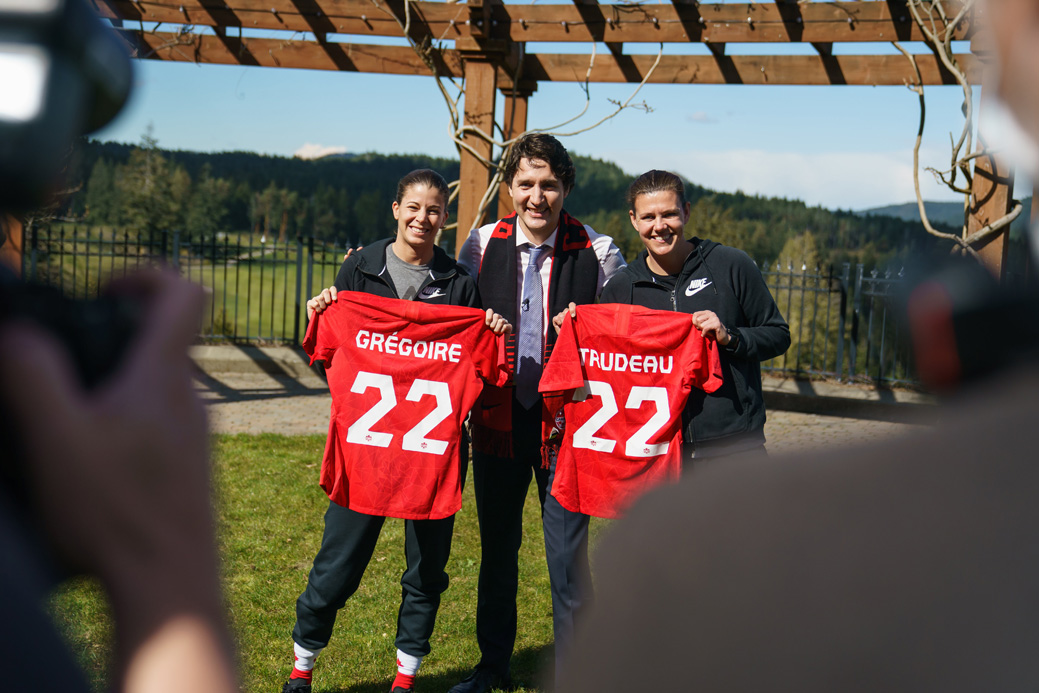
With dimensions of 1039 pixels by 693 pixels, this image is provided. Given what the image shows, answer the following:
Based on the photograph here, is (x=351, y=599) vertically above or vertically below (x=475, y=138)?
below

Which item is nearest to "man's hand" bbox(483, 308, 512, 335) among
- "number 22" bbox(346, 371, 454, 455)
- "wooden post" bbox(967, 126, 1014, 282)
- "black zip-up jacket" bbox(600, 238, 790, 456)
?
"number 22" bbox(346, 371, 454, 455)

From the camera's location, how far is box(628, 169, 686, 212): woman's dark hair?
382 centimetres

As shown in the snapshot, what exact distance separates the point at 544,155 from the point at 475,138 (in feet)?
15.9

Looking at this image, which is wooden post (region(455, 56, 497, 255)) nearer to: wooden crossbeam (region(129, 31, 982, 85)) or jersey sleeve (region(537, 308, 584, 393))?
wooden crossbeam (region(129, 31, 982, 85))

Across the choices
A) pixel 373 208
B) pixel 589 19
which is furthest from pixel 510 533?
pixel 373 208

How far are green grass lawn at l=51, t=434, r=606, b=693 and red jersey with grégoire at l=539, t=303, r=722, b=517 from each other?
45.8 inches

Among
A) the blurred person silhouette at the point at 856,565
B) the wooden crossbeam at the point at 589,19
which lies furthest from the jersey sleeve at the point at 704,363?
the wooden crossbeam at the point at 589,19

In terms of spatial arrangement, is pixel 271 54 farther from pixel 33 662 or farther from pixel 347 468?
pixel 33 662

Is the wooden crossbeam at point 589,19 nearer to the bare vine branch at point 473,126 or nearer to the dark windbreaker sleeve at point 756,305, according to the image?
the bare vine branch at point 473,126

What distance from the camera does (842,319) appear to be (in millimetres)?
12117

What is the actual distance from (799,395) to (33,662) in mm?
12181

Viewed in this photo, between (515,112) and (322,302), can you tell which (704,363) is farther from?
(515,112)

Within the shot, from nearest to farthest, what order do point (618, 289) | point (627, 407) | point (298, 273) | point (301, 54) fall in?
point (627, 407), point (618, 289), point (301, 54), point (298, 273)

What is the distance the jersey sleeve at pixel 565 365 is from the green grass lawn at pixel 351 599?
1545 mm
